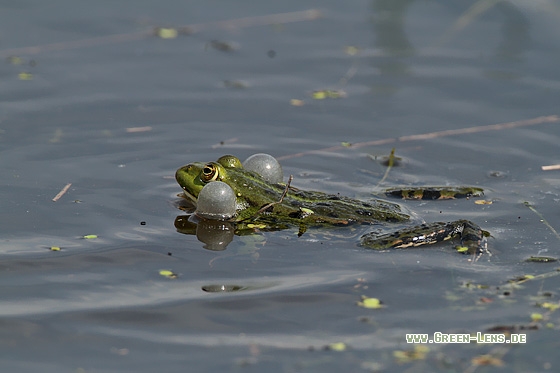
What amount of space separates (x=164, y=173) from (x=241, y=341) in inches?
134

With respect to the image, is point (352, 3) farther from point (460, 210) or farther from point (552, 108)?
point (460, 210)

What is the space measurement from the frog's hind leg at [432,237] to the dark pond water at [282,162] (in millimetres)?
134

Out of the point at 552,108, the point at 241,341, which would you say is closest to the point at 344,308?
the point at 241,341

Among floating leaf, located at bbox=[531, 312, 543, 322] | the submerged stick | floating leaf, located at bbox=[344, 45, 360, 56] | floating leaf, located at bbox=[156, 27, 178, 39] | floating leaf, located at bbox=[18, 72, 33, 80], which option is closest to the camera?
floating leaf, located at bbox=[531, 312, 543, 322]

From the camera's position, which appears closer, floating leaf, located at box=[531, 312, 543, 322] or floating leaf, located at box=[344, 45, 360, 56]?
floating leaf, located at box=[531, 312, 543, 322]

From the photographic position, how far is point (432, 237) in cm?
661

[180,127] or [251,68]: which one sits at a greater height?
[251,68]

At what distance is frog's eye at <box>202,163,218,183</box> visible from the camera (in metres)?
7.21

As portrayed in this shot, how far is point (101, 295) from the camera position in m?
5.79

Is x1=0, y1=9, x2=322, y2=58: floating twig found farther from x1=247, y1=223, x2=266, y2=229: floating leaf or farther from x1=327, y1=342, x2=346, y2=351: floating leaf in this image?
x1=327, y1=342, x2=346, y2=351: floating leaf

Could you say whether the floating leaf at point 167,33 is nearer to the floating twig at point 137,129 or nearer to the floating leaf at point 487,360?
the floating twig at point 137,129

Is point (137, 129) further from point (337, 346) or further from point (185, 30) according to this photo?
point (337, 346)

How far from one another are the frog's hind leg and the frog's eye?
4.84 ft

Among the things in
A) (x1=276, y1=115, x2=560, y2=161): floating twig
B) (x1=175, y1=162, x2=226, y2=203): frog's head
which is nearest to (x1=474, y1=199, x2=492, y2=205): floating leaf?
(x1=276, y1=115, x2=560, y2=161): floating twig
